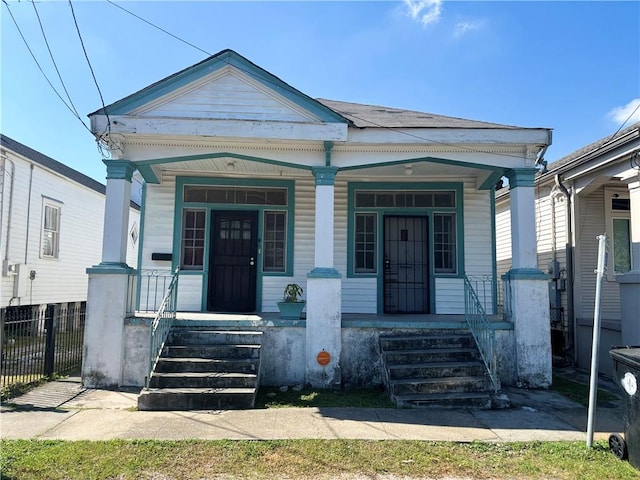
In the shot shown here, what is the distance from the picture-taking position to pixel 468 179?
8.34m

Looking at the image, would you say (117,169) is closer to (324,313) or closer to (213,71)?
(213,71)

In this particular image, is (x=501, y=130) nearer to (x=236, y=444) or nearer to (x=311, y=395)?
(x=311, y=395)

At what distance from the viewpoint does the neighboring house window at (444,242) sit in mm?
8273

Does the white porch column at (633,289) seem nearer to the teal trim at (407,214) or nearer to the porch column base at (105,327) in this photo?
the teal trim at (407,214)

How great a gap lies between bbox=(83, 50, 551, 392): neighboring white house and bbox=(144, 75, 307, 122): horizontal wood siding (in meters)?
0.02

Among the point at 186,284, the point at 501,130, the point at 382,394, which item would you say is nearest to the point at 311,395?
the point at 382,394

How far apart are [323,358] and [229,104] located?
4005 millimetres

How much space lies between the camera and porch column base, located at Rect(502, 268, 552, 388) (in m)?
6.29

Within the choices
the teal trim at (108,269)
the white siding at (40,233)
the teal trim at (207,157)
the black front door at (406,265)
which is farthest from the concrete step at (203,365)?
the white siding at (40,233)

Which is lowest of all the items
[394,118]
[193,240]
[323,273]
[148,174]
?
[323,273]

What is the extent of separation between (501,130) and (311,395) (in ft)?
15.8

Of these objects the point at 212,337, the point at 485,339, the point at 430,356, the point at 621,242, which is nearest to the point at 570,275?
the point at 621,242

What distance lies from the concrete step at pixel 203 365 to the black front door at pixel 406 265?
132 inches

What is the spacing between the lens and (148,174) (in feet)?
24.7
